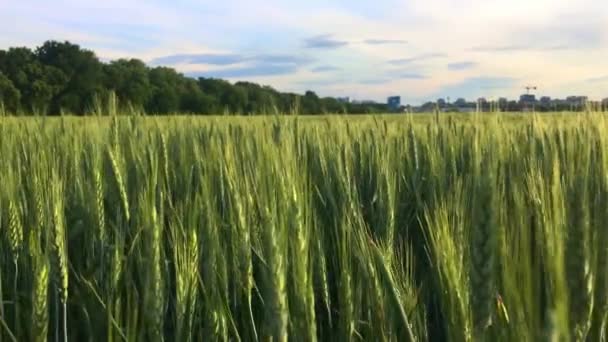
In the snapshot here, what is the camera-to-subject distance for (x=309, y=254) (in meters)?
1.31

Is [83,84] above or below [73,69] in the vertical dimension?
below

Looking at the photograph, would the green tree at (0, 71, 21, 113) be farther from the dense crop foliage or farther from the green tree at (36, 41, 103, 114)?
the dense crop foliage

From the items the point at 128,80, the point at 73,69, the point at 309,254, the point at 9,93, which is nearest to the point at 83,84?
the point at 73,69

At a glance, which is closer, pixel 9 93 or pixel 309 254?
pixel 309 254

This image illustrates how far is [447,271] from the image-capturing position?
3.08 feet

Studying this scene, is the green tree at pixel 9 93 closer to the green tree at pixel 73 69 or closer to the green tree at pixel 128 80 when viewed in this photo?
the green tree at pixel 73 69

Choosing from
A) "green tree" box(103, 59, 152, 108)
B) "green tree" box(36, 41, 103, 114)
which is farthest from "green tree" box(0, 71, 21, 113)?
"green tree" box(103, 59, 152, 108)

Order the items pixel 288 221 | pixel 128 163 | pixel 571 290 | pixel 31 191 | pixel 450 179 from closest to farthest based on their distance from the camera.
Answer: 1. pixel 571 290
2. pixel 288 221
3. pixel 31 191
4. pixel 450 179
5. pixel 128 163

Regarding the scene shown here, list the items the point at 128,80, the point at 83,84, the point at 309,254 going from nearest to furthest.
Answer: the point at 309,254 → the point at 83,84 → the point at 128,80

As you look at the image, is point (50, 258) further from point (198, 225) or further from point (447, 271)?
point (447, 271)

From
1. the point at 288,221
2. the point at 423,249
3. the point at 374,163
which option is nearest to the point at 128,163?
the point at 374,163

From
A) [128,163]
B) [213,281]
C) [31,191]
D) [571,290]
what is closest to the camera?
[571,290]

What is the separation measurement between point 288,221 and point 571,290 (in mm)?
472

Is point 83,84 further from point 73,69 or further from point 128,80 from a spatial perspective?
point 128,80
